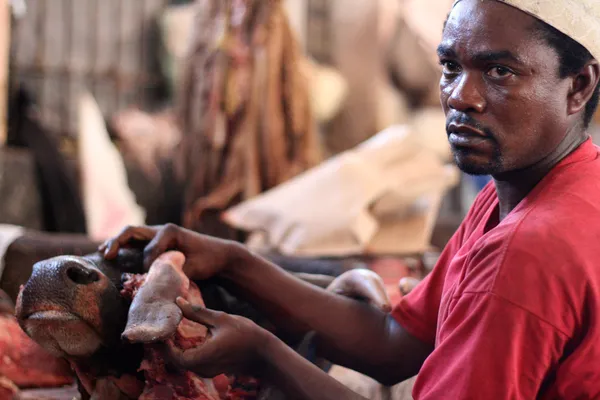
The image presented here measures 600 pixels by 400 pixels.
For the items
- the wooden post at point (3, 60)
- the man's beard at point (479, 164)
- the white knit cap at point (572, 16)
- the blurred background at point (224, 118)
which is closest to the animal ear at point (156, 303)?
the man's beard at point (479, 164)

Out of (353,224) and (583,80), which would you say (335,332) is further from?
(353,224)

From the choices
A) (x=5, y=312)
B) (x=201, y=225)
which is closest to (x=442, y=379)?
(x=5, y=312)

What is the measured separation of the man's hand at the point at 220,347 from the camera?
3.60 feet

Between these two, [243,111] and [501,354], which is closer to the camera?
[501,354]

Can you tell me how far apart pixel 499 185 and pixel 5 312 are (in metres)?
1.17

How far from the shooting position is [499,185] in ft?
4.02

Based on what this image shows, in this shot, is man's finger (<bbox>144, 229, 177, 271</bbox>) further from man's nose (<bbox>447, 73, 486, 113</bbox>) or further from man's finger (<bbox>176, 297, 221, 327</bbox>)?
man's nose (<bbox>447, 73, 486, 113</bbox>)

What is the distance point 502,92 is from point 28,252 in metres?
1.47

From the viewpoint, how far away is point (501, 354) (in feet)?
3.20

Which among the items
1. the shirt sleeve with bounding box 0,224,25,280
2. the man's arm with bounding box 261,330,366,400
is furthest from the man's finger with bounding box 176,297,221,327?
the shirt sleeve with bounding box 0,224,25,280

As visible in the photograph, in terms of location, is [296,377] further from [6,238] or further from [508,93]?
[6,238]

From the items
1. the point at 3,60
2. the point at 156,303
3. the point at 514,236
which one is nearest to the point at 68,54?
the point at 3,60

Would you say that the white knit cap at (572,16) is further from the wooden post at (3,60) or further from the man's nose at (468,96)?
the wooden post at (3,60)

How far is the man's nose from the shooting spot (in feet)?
3.63
